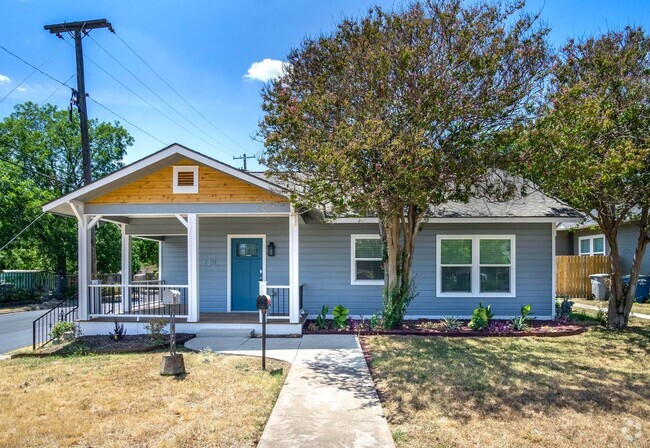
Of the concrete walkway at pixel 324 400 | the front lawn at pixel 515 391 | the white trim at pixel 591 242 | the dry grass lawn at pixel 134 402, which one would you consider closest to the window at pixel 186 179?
the concrete walkway at pixel 324 400

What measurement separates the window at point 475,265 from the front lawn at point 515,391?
2.51 metres

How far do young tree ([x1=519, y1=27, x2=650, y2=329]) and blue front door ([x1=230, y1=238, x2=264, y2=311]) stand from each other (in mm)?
6806

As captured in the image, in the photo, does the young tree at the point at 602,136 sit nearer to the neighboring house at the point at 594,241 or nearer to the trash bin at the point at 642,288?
the neighboring house at the point at 594,241

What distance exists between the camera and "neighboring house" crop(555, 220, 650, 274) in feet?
53.5

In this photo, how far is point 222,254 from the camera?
1182 centimetres

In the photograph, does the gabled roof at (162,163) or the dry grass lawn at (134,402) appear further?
the gabled roof at (162,163)

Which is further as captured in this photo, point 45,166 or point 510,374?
point 45,166

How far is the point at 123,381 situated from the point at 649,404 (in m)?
6.72

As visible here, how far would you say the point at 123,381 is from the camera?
20.6ft

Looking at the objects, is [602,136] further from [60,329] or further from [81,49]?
[81,49]

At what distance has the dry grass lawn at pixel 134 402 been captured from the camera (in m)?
Result: 4.36

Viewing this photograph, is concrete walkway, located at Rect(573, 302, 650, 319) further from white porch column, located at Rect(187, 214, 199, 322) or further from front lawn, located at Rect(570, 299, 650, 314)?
white porch column, located at Rect(187, 214, 199, 322)

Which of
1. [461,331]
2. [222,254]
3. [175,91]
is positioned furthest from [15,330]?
[461,331]

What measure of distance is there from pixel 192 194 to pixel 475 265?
714 centimetres
